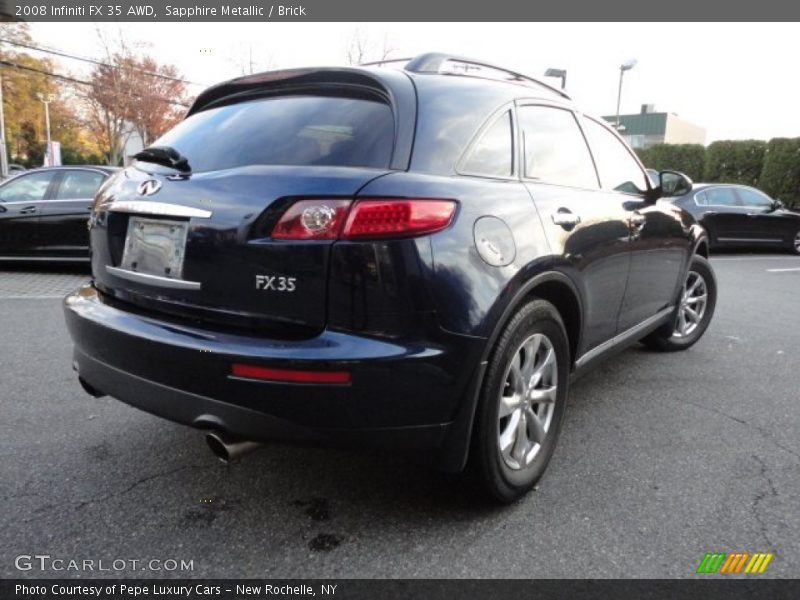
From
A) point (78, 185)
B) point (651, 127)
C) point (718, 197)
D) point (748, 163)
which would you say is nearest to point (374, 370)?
point (78, 185)

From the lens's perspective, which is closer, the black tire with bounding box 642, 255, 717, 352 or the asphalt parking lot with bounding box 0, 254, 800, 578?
the asphalt parking lot with bounding box 0, 254, 800, 578

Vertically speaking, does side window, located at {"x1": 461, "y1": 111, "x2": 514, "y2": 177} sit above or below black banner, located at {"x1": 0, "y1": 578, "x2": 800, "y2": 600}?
above

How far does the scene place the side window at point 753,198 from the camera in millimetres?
12164

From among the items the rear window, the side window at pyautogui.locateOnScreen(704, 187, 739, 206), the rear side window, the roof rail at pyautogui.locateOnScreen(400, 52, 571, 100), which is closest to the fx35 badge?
the rear window

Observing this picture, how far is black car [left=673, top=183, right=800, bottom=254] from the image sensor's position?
1167cm

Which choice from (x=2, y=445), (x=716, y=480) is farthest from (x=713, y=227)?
(x=2, y=445)

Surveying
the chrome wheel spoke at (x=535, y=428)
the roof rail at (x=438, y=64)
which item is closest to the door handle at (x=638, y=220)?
the roof rail at (x=438, y=64)

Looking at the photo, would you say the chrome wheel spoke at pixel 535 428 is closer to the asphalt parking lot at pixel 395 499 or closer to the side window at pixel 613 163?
the asphalt parking lot at pixel 395 499

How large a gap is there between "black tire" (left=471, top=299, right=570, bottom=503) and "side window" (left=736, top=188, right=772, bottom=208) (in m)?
11.4

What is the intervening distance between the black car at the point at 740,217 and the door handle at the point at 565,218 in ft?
31.5

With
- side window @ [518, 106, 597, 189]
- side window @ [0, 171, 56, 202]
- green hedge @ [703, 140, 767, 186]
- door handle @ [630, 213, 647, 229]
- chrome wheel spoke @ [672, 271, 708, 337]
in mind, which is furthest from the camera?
green hedge @ [703, 140, 767, 186]

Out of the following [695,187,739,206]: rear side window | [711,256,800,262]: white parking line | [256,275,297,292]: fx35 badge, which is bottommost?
[711,256,800,262]: white parking line

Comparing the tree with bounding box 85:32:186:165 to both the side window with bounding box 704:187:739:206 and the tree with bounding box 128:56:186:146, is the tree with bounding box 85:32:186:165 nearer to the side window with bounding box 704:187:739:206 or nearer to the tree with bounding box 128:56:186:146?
the tree with bounding box 128:56:186:146

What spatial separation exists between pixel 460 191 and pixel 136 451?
1945mm
